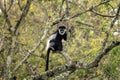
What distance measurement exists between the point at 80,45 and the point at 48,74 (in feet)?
14.1

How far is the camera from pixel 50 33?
888 cm

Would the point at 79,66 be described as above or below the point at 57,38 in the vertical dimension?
below

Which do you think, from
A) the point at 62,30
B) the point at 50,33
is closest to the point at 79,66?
the point at 62,30

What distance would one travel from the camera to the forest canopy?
5.57 meters

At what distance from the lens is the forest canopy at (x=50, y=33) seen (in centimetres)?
557

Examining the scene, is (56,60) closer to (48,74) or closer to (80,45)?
(80,45)

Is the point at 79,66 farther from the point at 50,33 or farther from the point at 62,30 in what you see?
the point at 50,33

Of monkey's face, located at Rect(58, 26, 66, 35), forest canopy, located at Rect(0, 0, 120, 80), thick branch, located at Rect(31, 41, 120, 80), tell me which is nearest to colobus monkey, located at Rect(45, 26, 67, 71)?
monkey's face, located at Rect(58, 26, 66, 35)

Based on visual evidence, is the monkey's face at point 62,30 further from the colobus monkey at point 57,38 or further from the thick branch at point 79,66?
the thick branch at point 79,66

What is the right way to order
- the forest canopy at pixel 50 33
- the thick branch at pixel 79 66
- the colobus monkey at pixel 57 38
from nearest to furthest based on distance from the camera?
the thick branch at pixel 79 66, the forest canopy at pixel 50 33, the colobus monkey at pixel 57 38

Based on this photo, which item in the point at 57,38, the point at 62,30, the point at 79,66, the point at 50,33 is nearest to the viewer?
the point at 79,66

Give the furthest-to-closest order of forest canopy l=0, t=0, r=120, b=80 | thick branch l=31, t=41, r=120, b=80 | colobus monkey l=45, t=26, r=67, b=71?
colobus monkey l=45, t=26, r=67, b=71
forest canopy l=0, t=0, r=120, b=80
thick branch l=31, t=41, r=120, b=80

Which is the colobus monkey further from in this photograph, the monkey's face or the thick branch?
the thick branch

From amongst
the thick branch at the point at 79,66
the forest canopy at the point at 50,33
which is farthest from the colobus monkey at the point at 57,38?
the thick branch at the point at 79,66
